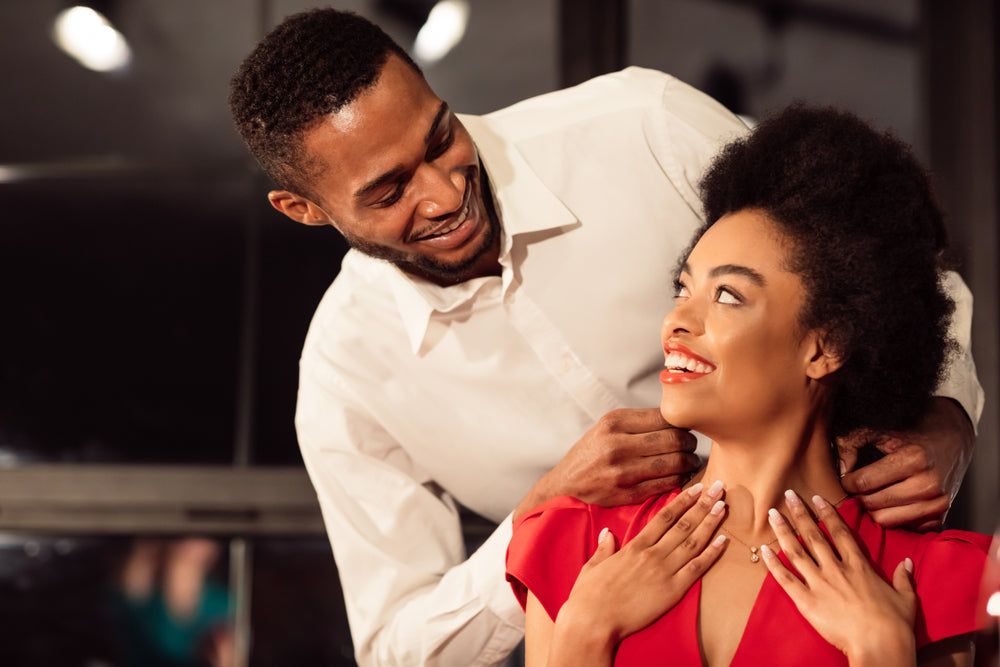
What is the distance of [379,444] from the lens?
179 centimetres

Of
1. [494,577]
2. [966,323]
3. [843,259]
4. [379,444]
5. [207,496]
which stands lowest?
[207,496]

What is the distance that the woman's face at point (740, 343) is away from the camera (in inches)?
48.2

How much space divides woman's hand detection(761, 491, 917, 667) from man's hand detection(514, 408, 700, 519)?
0.17 m

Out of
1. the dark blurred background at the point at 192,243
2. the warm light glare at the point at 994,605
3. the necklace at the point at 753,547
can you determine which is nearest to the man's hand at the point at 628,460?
the necklace at the point at 753,547

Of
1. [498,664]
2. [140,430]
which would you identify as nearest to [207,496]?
[140,430]

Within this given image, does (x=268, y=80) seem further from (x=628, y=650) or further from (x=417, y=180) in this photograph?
(x=628, y=650)

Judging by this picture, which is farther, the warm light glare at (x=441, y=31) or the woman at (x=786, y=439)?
the warm light glare at (x=441, y=31)

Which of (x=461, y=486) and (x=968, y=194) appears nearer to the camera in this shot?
(x=461, y=486)

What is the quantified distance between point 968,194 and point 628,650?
1.66 m

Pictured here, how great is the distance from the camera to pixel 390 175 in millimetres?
1430

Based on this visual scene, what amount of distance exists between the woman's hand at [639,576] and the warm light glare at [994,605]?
0.50 metres

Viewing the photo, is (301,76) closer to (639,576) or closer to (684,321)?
(684,321)

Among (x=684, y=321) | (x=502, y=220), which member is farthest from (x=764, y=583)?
(x=502, y=220)

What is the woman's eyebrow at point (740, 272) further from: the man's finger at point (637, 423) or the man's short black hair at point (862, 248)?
the man's finger at point (637, 423)
